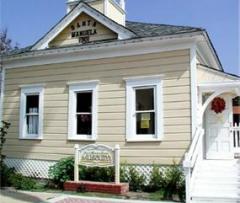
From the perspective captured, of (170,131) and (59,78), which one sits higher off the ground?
(59,78)

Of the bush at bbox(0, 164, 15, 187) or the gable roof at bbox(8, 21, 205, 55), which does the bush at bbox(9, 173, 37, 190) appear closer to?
the bush at bbox(0, 164, 15, 187)

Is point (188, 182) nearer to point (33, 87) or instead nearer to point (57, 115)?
point (57, 115)

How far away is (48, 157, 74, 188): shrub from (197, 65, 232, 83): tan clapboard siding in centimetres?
523

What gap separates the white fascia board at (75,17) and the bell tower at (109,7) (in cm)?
81

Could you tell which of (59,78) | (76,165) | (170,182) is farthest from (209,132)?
(59,78)

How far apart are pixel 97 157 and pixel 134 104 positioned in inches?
88.8

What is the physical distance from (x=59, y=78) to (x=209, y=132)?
6036mm

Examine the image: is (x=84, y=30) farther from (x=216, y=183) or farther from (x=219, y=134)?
(x=216, y=183)

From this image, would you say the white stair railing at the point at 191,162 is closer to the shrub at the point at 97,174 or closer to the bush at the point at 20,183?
the shrub at the point at 97,174

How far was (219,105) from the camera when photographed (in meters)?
13.7

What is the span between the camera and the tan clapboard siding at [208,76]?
40.5ft

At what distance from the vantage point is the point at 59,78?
14641 mm

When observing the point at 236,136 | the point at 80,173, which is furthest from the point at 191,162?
the point at 236,136

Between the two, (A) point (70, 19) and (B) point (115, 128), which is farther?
(A) point (70, 19)
